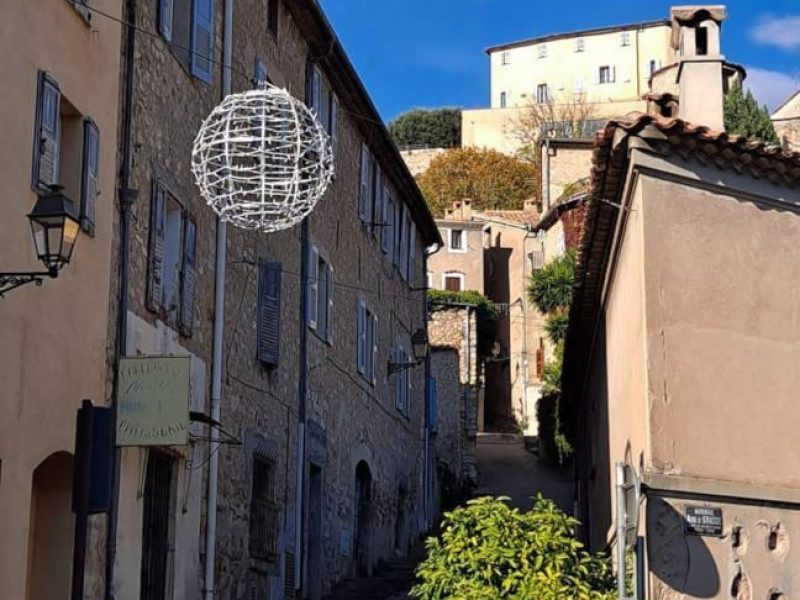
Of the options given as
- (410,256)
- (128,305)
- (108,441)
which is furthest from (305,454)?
(410,256)

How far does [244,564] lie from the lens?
15.9 m

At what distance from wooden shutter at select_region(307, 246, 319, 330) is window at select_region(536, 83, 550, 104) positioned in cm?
6545

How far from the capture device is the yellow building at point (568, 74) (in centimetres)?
7894

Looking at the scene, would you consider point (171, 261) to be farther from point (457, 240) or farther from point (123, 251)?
point (457, 240)

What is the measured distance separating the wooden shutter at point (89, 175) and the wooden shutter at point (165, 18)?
2.19 m

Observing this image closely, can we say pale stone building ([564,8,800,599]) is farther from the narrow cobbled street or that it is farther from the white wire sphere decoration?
the narrow cobbled street

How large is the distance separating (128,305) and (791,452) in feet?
19.2

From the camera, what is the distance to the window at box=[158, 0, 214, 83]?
1389 cm

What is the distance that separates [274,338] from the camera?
17.2 metres

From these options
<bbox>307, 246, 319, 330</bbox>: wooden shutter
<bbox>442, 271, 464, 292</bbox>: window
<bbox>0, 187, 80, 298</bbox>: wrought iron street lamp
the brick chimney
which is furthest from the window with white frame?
<bbox>0, 187, 80, 298</bbox>: wrought iron street lamp

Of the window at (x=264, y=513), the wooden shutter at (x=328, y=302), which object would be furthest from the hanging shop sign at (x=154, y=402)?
the wooden shutter at (x=328, y=302)

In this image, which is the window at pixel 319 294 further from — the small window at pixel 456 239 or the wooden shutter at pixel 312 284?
the small window at pixel 456 239

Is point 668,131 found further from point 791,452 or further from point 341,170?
point 341,170

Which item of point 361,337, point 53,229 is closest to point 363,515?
point 361,337
